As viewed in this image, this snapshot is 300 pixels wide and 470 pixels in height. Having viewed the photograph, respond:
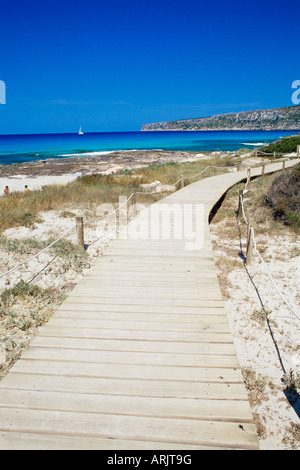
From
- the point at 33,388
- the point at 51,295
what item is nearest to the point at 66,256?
the point at 51,295

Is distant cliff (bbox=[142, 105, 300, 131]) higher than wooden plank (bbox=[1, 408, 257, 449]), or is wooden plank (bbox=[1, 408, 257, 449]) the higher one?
distant cliff (bbox=[142, 105, 300, 131])

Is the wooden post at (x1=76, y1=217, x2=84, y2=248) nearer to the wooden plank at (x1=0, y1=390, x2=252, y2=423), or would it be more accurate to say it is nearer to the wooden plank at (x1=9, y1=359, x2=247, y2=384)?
the wooden plank at (x1=9, y1=359, x2=247, y2=384)

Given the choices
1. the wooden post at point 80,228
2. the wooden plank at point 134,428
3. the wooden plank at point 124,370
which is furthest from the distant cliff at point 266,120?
the wooden plank at point 134,428

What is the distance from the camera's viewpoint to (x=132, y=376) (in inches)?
115

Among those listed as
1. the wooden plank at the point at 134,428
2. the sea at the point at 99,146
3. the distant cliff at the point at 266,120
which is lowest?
the wooden plank at the point at 134,428

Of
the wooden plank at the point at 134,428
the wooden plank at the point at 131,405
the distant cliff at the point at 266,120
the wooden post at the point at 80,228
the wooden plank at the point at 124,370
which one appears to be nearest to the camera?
the wooden plank at the point at 134,428

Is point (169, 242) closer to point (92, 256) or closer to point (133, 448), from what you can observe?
point (92, 256)

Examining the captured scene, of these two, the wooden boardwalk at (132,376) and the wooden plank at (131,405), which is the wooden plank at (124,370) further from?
the wooden plank at (131,405)

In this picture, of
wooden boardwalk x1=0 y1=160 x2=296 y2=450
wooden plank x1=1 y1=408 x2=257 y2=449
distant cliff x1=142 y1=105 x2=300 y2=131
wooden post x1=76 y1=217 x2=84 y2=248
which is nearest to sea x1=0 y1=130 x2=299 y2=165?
distant cliff x1=142 y1=105 x2=300 y2=131

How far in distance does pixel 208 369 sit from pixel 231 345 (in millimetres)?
491

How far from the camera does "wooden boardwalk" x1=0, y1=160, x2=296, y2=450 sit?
234cm

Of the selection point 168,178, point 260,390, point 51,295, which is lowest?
point 260,390

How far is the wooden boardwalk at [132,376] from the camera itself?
2340 millimetres

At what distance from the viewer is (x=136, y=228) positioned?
26.2 ft
